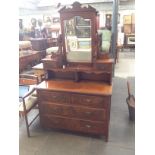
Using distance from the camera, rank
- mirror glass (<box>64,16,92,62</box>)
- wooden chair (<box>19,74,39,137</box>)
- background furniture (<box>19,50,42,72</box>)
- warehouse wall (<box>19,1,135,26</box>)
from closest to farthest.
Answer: mirror glass (<box>64,16,92,62</box>) < wooden chair (<box>19,74,39,137</box>) < background furniture (<box>19,50,42,72</box>) < warehouse wall (<box>19,1,135,26</box>)

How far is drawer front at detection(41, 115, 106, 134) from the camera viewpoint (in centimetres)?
242

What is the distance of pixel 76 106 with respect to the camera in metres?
2.41

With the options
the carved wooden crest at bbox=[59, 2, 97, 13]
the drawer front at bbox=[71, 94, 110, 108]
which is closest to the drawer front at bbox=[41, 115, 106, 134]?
the drawer front at bbox=[71, 94, 110, 108]

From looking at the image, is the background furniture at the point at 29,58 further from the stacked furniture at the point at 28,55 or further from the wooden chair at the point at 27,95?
the wooden chair at the point at 27,95

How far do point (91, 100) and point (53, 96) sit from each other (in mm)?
493

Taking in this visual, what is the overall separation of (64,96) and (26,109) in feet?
1.86

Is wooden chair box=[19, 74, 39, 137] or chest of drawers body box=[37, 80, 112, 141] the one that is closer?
chest of drawers body box=[37, 80, 112, 141]

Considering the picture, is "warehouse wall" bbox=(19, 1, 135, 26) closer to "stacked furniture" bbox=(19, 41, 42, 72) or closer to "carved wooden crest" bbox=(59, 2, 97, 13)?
"stacked furniture" bbox=(19, 41, 42, 72)

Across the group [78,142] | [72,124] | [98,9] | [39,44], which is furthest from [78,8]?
[98,9]

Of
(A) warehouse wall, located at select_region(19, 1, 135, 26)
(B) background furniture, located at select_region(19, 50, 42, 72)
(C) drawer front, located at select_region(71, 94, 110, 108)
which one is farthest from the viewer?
(A) warehouse wall, located at select_region(19, 1, 135, 26)

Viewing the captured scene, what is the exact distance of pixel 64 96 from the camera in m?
2.41

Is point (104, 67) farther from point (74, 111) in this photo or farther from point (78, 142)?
point (78, 142)

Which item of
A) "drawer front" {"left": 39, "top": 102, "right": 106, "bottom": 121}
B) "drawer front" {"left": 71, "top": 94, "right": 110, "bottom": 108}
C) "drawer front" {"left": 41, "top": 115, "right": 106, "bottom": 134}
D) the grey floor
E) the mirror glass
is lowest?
the grey floor
